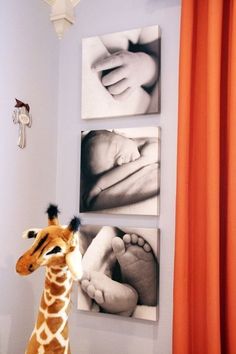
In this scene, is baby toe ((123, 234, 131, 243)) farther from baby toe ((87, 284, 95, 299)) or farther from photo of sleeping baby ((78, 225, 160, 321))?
baby toe ((87, 284, 95, 299))

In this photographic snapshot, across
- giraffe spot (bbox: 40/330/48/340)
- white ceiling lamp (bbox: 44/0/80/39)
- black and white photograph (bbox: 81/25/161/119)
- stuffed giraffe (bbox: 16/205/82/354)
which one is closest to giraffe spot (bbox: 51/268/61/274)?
stuffed giraffe (bbox: 16/205/82/354)

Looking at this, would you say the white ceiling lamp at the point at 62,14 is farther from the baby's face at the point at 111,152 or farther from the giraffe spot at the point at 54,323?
the giraffe spot at the point at 54,323

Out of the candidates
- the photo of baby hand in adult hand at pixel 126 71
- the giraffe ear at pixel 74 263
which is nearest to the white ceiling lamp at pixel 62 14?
the photo of baby hand in adult hand at pixel 126 71

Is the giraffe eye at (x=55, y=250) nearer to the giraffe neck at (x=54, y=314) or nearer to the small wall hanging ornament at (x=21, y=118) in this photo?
the giraffe neck at (x=54, y=314)

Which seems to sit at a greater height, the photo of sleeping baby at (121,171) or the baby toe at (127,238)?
the photo of sleeping baby at (121,171)

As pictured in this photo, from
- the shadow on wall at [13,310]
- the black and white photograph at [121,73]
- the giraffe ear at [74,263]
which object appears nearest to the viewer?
the giraffe ear at [74,263]

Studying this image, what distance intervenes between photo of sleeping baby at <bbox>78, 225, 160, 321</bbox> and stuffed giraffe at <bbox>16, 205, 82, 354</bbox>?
1.33 feet

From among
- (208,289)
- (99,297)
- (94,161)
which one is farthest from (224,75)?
(99,297)

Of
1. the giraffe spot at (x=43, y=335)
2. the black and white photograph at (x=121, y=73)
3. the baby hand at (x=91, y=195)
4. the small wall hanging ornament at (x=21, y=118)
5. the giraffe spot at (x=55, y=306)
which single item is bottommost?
the giraffe spot at (x=43, y=335)

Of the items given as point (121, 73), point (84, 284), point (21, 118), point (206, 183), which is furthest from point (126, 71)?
point (84, 284)

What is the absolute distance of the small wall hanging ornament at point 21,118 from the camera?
1.78 metres

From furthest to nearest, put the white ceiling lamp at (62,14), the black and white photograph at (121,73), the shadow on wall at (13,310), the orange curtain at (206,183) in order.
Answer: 1. the white ceiling lamp at (62,14)
2. the black and white photograph at (121,73)
3. the shadow on wall at (13,310)
4. the orange curtain at (206,183)

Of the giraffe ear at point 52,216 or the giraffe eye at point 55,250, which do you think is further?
the giraffe ear at point 52,216

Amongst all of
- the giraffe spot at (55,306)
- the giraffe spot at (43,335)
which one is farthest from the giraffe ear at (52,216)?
the giraffe spot at (43,335)
